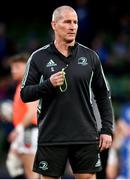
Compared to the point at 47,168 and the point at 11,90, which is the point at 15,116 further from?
the point at 11,90

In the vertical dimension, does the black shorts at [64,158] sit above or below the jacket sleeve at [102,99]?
below

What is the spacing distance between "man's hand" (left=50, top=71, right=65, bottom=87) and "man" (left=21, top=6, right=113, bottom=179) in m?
0.18

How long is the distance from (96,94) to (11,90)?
627cm

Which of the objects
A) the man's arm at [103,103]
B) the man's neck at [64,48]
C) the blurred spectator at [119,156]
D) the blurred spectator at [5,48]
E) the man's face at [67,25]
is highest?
the man's face at [67,25]

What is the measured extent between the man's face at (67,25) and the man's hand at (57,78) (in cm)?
42

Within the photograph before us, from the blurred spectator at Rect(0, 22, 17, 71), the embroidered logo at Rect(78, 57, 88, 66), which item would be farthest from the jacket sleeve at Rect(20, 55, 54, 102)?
the blurred spectator at Rect(0, 22, 17, 71)

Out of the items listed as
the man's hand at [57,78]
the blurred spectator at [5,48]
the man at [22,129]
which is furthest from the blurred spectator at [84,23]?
the man's hand at [57,78]

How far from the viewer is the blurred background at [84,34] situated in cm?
1304

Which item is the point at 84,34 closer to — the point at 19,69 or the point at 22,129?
the point at 19,69

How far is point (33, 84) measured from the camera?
6.52 meters

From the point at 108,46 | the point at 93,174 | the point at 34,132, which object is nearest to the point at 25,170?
the point at 34,132

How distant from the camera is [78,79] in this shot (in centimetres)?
644

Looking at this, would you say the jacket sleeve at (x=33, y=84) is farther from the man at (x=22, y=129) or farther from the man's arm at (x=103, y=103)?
the man at (x=22, y=129)

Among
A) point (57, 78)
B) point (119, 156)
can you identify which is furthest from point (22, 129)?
point (57, 78)
